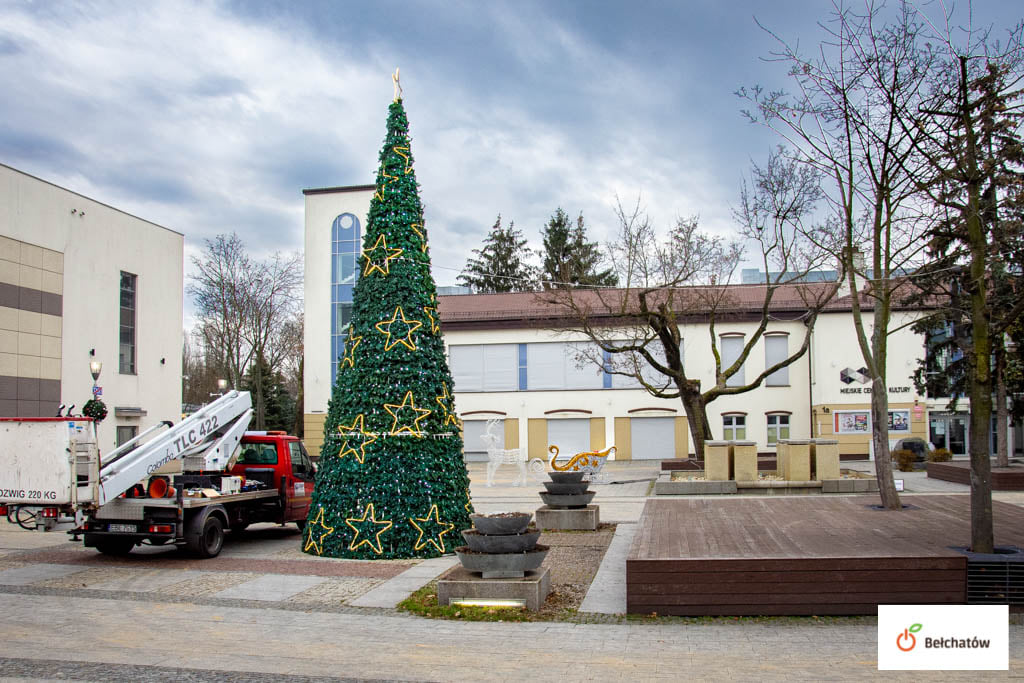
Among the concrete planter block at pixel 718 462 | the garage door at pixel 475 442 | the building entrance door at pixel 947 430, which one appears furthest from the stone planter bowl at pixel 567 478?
the building entrance door at pixel 947 430

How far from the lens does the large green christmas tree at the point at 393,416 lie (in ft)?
40.1

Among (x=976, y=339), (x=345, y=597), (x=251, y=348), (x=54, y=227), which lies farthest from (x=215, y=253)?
(x=976, y=339)

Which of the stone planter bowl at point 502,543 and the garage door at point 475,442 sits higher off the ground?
the stone planter bowl at point 502,543

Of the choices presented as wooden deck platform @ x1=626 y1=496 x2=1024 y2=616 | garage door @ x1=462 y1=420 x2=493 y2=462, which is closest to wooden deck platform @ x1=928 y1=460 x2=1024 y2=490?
wooden deck platform @ x1=626 y1=496 x2=1024 y2=616

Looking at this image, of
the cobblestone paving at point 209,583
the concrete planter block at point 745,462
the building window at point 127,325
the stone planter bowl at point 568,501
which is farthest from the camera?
the building window at point 127,325

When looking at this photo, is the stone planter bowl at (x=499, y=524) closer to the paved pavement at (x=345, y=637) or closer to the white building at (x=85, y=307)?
the paved pavement at (x=345, y=637)

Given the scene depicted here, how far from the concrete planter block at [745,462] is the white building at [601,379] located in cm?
1529

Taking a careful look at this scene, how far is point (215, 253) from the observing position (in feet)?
143

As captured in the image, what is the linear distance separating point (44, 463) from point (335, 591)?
4227 mm

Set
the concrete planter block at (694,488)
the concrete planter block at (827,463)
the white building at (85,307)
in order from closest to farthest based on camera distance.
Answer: the concrete planter block at (827,463) < the concrete planter block at (694,488) < the white building at (85,307)

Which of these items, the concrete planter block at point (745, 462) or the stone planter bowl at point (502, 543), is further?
the concrete planter block at point (745, 462)

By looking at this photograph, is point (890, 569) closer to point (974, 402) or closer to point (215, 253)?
point (974, 402)

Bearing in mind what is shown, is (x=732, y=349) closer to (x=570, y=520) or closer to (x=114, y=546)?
(x=570, y=520)

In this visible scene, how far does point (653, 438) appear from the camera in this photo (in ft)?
130
